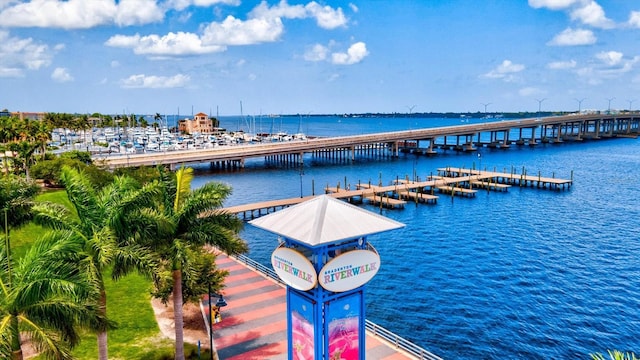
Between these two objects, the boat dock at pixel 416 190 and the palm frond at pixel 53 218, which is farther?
the boat dock at pixel 416 190

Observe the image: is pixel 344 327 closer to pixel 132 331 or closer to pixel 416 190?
pixel 132 331

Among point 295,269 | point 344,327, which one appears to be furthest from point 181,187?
point 344,327

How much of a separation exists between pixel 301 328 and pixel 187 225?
24.2 ft

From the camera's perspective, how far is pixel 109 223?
2127 centimetres

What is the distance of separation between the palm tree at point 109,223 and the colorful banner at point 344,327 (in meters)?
7.79

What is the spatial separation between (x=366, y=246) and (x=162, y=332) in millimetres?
17023

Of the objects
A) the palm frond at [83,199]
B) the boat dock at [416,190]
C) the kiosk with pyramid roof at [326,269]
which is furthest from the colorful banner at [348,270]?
the boat dock at [416,190]

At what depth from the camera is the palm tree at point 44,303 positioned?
14789mm

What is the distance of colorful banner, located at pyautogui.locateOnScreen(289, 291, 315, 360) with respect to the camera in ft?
68.6

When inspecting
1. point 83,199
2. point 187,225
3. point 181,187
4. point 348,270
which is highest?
point 181,187

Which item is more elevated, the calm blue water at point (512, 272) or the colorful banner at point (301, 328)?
the colorful banner at point (301, 328)

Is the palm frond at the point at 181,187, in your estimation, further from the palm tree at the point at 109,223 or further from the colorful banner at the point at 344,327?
the colorful banner at the point at 344,327

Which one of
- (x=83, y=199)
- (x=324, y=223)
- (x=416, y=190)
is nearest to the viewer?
(x=324, y=223)

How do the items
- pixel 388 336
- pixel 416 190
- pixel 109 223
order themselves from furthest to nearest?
pixel 416 190, pixel 388 336, pixel 109 223
